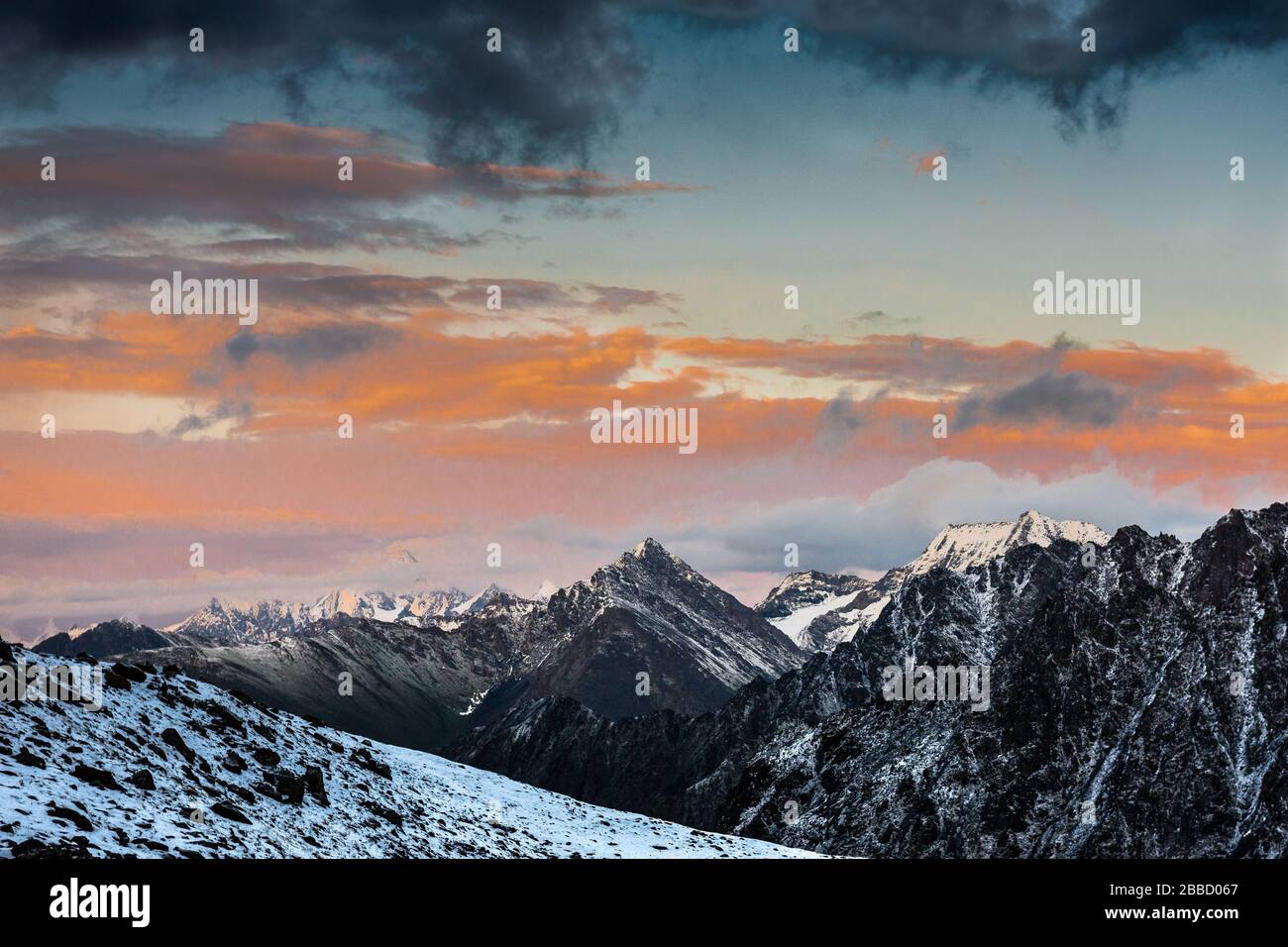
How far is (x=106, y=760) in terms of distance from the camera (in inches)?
2009

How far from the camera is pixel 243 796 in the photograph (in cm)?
5403

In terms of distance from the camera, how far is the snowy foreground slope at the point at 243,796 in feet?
147

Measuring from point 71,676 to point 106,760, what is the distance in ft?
26.2

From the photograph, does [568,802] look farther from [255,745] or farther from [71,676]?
[71,676]

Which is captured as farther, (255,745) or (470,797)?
(470,797)

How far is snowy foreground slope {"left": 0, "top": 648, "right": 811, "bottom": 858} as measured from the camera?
44938 millimetres

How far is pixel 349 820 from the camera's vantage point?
187ft

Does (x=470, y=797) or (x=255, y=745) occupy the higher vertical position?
(x=255, y=745)
